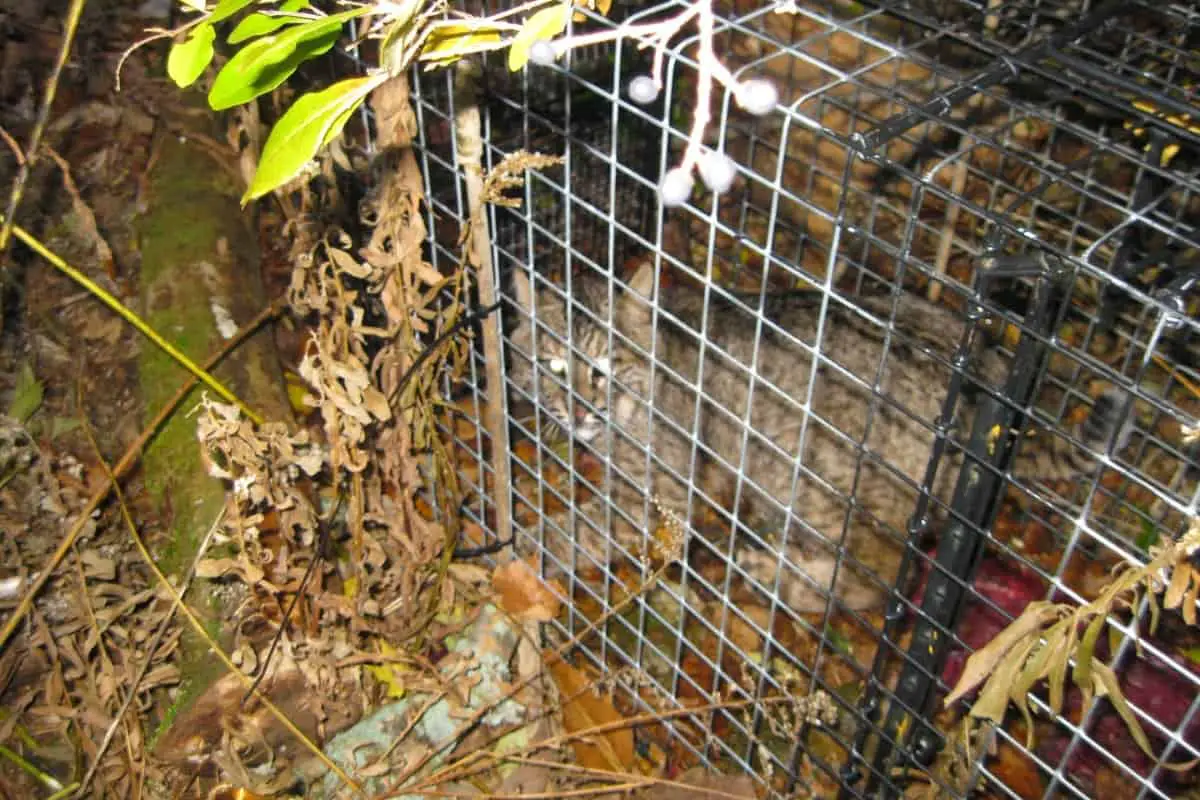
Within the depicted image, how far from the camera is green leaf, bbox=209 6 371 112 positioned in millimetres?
1049

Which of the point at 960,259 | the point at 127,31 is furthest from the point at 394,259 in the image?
the point at 127,31

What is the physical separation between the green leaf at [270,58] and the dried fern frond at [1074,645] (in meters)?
1.17

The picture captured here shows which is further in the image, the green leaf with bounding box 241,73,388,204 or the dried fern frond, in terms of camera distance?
the dried fern frond

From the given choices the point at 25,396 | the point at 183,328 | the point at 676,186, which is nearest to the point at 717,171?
the point at 676,186

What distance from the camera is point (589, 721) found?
110 inches

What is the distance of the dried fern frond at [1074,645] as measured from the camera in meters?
1.40

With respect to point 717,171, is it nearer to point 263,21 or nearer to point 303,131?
point 303,131

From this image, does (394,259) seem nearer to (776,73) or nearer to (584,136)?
(584,136)

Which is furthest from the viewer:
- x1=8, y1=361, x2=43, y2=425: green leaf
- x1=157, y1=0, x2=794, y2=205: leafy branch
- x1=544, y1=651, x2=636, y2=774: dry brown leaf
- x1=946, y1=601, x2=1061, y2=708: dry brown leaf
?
x1=8, y1=361, x2=43, y2=425: green leaf

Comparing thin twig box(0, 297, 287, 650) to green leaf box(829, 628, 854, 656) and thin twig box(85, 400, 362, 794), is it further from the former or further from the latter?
green leaf box(829, 628, 854, 656)

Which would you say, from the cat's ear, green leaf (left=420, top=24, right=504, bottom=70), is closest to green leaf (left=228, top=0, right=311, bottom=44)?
green leaf (left=420, top=24, right=504, bottom=70)

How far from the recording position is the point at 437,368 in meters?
2.40

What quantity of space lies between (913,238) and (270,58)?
2136 mm

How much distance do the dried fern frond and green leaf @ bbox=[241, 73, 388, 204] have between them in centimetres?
112
